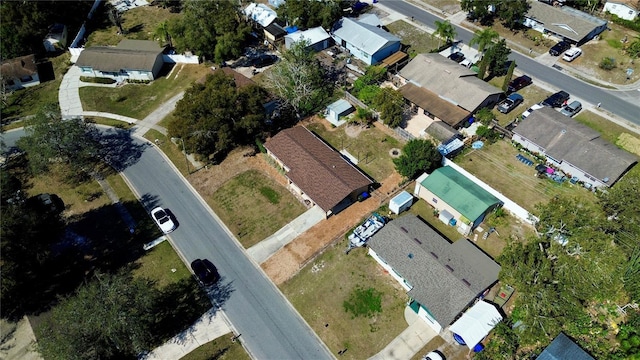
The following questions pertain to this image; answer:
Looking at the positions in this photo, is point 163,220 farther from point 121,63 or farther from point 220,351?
point 121,63

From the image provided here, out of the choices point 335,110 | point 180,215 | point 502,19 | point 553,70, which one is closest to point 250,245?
point 180,215

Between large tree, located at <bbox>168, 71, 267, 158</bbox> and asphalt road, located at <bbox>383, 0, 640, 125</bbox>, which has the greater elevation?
large tree, located at <bbox>168, 71, 267, 158</bbox>

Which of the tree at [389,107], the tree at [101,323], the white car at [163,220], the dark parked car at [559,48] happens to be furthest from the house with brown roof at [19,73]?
the dark parked car at [559,48]

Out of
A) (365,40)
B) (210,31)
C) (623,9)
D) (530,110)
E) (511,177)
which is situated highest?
(210,31)

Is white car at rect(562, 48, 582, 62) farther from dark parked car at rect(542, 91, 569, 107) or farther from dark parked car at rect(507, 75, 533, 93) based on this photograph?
dark parked car at rect(542, 91, 569, 107)

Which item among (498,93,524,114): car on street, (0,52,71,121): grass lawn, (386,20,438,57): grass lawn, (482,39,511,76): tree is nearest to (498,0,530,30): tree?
(482,39,511,76): tree

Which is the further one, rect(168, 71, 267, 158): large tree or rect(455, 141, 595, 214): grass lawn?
rect(168, 71, 267, 158): large tree

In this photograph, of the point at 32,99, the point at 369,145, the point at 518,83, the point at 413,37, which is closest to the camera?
the point at 369,145

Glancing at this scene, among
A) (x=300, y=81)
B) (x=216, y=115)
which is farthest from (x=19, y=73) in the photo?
(x=300, y=81)
